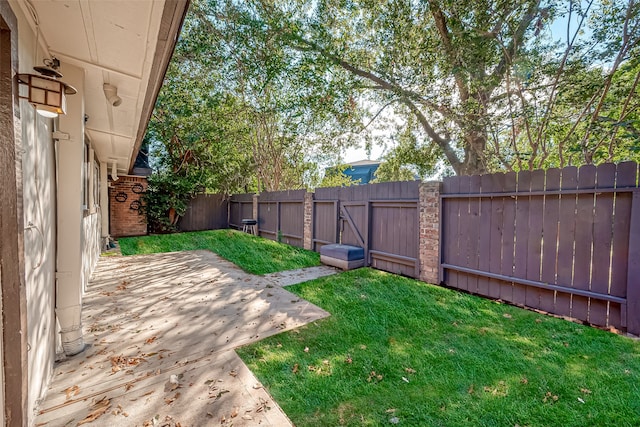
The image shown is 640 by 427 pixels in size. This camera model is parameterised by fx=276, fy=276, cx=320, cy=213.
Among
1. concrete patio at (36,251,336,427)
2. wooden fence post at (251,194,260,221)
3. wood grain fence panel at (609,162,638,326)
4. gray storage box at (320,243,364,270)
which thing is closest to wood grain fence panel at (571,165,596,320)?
wood grain fence panel at (609,162,638,326)

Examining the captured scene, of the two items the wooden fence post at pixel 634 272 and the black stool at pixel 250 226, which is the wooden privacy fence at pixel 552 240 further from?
the black stool at pixel 250 226

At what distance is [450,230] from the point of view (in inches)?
183

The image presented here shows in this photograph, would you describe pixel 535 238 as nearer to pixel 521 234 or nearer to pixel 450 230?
pixel 521 234

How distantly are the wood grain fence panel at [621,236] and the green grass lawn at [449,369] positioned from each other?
0.45 meters

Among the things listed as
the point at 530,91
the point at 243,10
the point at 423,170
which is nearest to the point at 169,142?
the point at 243,10

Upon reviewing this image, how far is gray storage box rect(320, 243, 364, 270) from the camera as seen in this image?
19.1 feet

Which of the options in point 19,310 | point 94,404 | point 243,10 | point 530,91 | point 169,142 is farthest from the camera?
point 169,142

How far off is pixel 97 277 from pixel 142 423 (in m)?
4.63

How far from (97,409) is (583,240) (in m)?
5.10

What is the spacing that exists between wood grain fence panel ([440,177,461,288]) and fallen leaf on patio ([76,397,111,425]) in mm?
4588

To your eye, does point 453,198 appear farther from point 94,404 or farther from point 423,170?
point 423,170

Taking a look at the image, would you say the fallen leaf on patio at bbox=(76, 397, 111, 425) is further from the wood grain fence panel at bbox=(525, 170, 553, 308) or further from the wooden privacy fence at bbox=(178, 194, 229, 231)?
the wooden privacy fence at bbox=(178, 194, 229, 231)

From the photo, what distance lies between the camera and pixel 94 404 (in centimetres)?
208

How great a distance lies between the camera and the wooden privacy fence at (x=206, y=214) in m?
12.5
